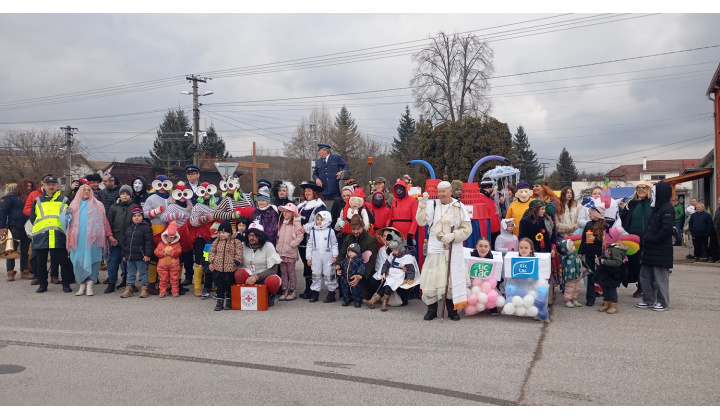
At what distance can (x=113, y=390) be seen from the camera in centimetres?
510

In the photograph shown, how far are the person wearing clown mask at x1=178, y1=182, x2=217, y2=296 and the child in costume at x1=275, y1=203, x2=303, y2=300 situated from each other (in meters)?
1.27

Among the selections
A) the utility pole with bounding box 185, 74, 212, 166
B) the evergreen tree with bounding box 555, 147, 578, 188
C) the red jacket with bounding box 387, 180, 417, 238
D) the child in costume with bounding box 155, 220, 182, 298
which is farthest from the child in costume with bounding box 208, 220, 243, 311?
the evergreen tree with bounding box 555, 147, 578, 188

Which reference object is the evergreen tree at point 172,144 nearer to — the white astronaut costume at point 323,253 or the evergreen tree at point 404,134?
the evergreen tree at point 404,134

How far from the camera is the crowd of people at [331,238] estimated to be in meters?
8.41

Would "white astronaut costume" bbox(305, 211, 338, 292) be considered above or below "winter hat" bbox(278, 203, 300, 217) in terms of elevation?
below

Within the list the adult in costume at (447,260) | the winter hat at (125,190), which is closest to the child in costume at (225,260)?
the winter hat at (125,190)

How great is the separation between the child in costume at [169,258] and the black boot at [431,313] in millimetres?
4411

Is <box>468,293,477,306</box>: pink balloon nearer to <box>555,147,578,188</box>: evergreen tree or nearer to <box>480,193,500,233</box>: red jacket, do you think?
<box>480,193,500,233</box>: red jacket

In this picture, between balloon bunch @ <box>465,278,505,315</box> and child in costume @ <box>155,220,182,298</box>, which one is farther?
child in costume @ <box>155,220,182,298</box>

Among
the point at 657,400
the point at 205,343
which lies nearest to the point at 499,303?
the point at 657,400

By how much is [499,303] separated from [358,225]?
2.50 meters

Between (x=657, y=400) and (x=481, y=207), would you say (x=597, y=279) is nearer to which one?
(x=481, y=207)

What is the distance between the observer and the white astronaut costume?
9.47m

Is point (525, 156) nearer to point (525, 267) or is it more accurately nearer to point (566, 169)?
point (566, 169)
